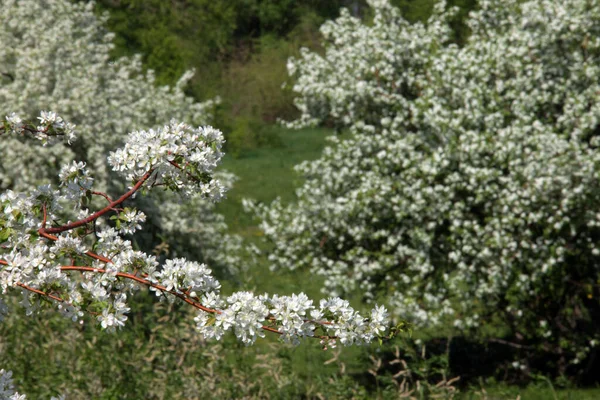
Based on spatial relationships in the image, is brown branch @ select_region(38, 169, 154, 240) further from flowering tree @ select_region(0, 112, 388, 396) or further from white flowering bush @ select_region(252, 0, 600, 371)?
white flowering bush @ select_region(252, 0, 600, 371)

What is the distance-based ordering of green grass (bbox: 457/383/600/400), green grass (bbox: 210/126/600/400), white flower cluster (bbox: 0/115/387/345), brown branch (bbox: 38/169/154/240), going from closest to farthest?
white flower cluster (bbox: 0/115/387/345), brown branch (bbox: 38/169/154/240), green grass (bbox: 210/126/600/400), green grass (bbox: 457/383/600/400)

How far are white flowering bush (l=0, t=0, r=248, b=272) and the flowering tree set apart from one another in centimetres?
712

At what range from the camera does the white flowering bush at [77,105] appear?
426 inches

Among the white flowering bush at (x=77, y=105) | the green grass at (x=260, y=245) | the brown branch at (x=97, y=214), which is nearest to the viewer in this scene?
the brown branch at (x=97, y=214)

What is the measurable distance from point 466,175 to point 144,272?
6365 millimetres

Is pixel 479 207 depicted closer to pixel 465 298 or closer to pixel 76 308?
pixel 465 298

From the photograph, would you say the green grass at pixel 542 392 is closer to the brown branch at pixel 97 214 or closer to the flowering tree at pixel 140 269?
the flowering tree at pixel 140 269

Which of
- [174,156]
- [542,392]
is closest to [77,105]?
[542,392]

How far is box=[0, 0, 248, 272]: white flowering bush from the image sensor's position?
10828mm

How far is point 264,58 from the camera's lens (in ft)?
123

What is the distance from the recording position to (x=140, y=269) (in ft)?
9.73

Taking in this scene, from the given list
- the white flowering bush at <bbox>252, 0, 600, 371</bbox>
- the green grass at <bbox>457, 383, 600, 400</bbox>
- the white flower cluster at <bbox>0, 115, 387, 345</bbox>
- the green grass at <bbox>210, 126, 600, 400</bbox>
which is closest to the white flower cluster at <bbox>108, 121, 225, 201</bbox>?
the white flower cluster at <bbox>0, 115, 387, 345</bbox>

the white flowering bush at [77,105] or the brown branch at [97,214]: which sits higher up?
the white flowering bush at [77,105]

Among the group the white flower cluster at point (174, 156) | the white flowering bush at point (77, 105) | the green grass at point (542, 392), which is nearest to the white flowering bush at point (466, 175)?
the green grass at point (542, 392)
